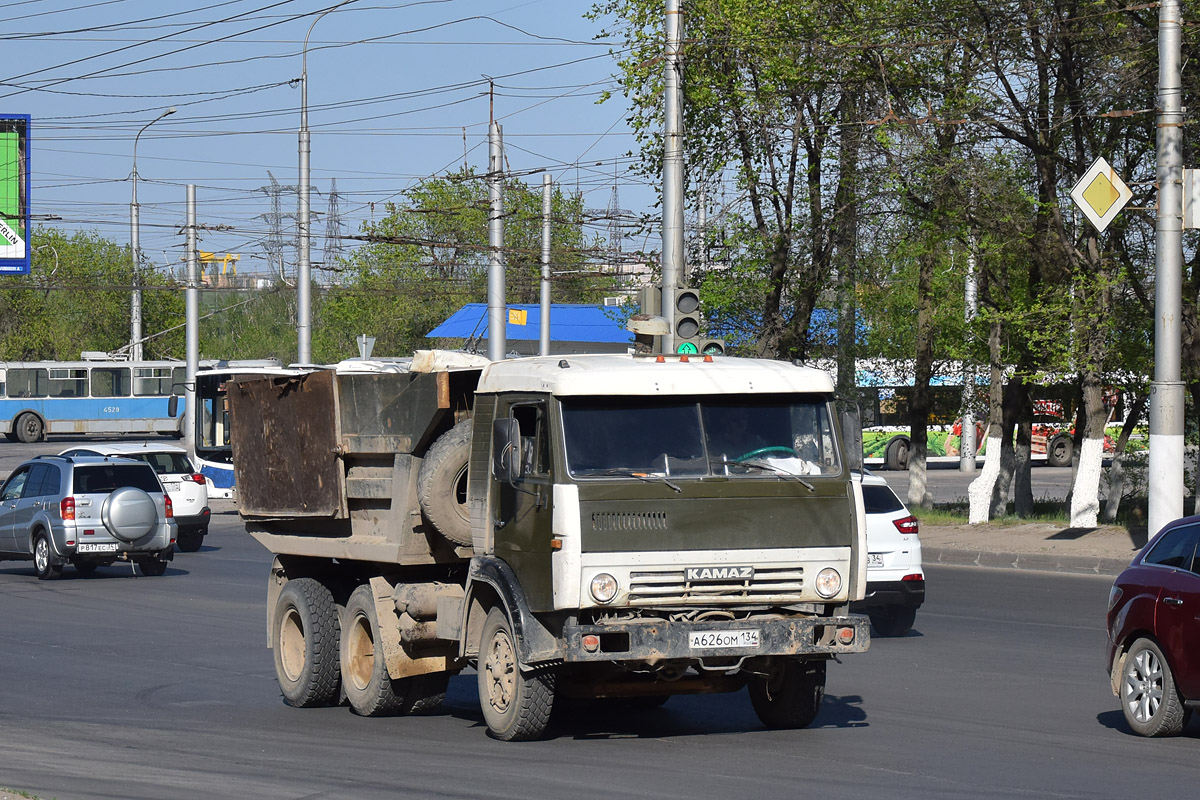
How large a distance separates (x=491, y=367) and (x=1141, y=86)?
1653cm

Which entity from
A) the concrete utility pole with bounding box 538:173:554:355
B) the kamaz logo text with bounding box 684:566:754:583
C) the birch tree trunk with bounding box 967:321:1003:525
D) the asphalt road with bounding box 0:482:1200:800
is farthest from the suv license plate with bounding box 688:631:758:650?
the concrete utility pole with bounding box 538:173:554:355

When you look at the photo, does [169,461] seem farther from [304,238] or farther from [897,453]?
[897,453]

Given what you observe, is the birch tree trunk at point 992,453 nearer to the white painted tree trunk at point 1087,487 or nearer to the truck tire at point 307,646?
the white painted tree trunk at point 1087,487

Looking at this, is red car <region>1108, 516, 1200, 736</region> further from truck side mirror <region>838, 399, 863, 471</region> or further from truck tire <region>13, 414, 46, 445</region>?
truck tire <region>13, 414, 46, 445</region>

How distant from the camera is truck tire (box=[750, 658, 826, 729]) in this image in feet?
A: 31.8

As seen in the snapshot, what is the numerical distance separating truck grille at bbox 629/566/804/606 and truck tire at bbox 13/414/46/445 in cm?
6295

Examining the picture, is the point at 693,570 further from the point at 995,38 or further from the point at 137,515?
the point at 995,38

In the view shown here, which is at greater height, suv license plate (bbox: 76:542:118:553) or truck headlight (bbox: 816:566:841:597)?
truck headlight (bbox: 816:566:841:597)

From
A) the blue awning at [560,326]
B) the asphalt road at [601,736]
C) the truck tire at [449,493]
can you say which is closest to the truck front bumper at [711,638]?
the asphalt road at [601,736]

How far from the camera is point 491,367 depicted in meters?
10.0

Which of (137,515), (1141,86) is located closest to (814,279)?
(1141,86)

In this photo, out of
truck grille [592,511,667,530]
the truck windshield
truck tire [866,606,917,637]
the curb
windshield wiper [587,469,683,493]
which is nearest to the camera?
truck grille [592,511,667,530]

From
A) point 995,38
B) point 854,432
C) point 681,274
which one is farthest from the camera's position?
point 995,38

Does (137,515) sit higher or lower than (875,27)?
lower
